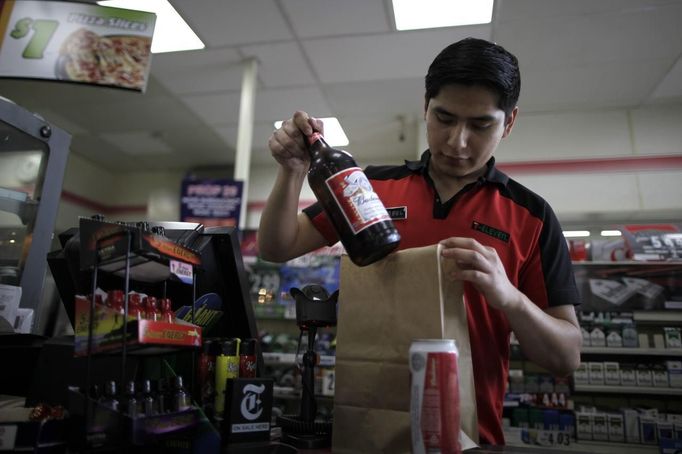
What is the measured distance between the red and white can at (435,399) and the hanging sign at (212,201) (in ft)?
13.9

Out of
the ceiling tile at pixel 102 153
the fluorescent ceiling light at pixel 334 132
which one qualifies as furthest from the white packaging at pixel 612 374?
the ceiling tile at pixel 102 153

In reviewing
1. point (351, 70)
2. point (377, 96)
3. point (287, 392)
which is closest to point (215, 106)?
point (351, 70)

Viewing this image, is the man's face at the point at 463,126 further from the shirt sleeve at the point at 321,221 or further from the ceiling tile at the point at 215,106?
the ceiling tile at the point at 215,106

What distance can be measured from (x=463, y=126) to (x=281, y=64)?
3692 mm

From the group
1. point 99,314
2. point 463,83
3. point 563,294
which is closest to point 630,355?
point 563,294

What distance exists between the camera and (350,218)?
2.86 feet

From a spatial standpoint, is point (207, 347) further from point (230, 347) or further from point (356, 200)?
point (356, 200)

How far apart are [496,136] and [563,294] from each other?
1.41 ft

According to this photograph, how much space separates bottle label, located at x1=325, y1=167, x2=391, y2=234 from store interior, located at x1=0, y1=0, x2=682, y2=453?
2.20m

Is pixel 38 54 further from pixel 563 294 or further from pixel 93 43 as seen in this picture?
pixel 563 294

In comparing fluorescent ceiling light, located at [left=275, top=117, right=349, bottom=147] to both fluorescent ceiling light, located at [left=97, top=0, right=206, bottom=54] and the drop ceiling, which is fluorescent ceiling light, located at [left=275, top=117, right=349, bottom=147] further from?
fluorescent ceiling light, located at [left=97, top=0, right=206, bottom=54]

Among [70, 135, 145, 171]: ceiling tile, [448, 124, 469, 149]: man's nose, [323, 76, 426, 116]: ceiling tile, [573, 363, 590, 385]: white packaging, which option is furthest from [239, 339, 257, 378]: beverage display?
[70, 135, 145, 171]: ceiling tile

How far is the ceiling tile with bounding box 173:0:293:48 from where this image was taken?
142 inches

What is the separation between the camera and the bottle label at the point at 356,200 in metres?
0.87
